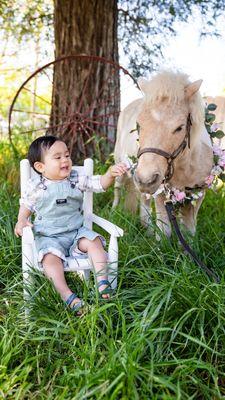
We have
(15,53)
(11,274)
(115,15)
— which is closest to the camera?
(11,274)

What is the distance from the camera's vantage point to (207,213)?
4.44m

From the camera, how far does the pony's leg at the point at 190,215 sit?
3502mm

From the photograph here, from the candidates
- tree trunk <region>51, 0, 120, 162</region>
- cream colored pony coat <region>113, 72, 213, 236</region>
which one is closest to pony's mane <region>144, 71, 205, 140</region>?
cream colored pony coat <region>113, 72, 213, 236</region>

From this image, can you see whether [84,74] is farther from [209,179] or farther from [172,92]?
[172,92]

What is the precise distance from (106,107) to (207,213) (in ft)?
6.36

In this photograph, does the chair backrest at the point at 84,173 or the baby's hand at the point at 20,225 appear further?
the chair backrest at the point at 84,173

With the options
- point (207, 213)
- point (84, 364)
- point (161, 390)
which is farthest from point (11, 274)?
point (207, 213)

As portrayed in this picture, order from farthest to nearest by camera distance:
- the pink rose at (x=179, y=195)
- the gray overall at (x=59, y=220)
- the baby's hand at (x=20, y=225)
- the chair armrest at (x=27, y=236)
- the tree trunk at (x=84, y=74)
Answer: the tree trunk at (x=84, y=74), the pink rose at (x=179, y=195), the gray overall at (x=59, y=220), the baby's hand at (x=20, y=225), the chair armrest at (x=27, y=236)

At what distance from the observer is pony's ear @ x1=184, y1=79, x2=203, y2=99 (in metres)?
2.86

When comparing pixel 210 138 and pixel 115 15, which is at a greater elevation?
pixel 115 15

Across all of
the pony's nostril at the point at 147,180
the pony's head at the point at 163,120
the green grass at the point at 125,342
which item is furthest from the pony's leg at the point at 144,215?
the pony's nostril at the point at 147,180

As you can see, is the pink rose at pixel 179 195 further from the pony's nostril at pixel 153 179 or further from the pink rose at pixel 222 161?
the pony's nostril at pixel 153 179

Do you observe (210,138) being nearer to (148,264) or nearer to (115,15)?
(148,264)

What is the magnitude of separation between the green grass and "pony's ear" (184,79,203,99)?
0.93 metres
